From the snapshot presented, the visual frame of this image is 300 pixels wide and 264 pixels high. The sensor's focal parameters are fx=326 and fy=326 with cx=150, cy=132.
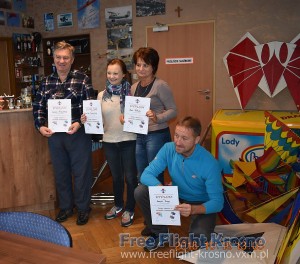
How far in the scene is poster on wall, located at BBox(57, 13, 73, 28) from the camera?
5640 mm

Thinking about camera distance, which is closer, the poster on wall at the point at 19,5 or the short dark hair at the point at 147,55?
the short dark hair at the point at 147,55

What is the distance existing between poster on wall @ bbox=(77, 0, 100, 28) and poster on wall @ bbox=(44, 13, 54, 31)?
2.06ft

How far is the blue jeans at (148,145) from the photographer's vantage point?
7.77 ft

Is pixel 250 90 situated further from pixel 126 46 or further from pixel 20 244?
pixel 20 244

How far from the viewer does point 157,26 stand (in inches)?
191

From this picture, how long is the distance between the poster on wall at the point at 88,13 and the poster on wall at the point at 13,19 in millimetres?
1194

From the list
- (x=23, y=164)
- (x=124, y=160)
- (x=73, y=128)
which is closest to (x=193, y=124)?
(x=124, y=160)

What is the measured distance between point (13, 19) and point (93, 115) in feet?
14.1

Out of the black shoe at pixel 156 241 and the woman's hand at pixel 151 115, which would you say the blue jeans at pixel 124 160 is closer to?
the woman's hand at pixel 151 115

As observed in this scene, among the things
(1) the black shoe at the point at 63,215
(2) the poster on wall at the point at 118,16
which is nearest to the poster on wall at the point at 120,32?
(2) the poster on wall at the point at 118,16

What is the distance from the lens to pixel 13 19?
5.75 m

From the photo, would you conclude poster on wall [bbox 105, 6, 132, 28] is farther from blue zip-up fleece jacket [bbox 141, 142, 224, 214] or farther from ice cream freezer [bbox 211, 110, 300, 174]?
blue zip-up fleece jacket [bbox 141, 142, 224, 214]

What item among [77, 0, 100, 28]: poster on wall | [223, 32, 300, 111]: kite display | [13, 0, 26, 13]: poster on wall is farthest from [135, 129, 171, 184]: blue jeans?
[13, 0, 26, 13]: poster on wall

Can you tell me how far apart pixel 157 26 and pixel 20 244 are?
4.37 m
